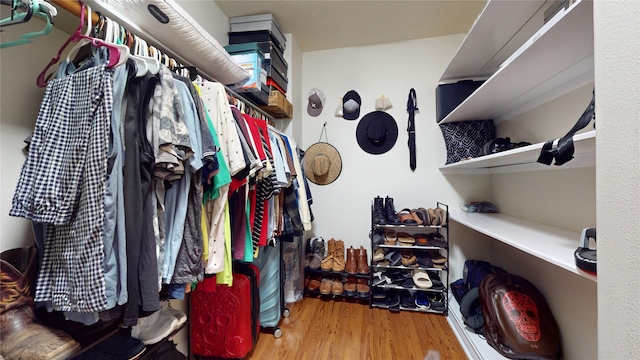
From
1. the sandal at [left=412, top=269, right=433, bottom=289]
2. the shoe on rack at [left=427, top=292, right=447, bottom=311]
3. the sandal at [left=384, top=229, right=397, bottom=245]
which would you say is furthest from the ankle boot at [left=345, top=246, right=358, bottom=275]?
the shoe on rack at [left=427, top=292, right=447, bottom=311]

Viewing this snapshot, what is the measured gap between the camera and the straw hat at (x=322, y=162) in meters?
2.06

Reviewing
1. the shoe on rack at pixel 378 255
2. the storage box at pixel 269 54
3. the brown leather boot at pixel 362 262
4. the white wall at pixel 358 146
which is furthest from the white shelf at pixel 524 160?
the storage box at pixel 269 54

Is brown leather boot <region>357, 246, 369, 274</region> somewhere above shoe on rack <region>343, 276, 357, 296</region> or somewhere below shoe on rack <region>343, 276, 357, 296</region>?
above

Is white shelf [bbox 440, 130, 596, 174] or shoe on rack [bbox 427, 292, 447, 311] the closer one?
white shelf [bbox 440, 130, 596, 174]

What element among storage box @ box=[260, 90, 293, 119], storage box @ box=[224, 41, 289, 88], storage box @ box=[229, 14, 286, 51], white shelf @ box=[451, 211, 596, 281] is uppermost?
storage box @ box=[229, 14, 286, 51]

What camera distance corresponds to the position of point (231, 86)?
137cm

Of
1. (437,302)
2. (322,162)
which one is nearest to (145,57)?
(322,162)

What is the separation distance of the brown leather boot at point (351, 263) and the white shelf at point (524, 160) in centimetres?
112

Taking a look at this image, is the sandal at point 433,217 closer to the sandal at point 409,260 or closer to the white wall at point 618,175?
the sandal at point 409,260

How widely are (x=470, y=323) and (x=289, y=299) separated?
1288mm

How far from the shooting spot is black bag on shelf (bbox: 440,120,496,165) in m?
1.73

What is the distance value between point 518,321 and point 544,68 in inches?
50.1

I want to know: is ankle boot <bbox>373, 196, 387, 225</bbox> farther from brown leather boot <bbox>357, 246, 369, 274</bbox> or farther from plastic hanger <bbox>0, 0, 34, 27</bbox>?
plastic hanger <bbox>0, 0, 34, 27</bbox>

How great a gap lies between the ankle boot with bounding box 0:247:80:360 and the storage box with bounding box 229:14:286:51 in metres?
1.76
